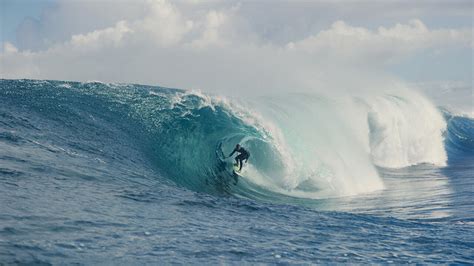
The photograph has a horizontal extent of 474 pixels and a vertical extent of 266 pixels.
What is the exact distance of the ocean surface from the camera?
6709 millimetres

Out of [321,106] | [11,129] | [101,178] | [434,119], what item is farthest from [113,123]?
[434,119]

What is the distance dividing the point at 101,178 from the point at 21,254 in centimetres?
445

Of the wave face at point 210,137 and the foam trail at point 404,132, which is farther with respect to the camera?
the foam trail at point 404,132

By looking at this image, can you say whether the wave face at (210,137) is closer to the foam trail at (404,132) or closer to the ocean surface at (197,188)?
the ocean surface at (197,188)

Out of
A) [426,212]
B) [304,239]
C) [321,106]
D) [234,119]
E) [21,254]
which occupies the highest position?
[321,106]

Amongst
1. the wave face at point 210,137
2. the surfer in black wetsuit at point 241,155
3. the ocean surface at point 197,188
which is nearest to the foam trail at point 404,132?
the ocean surface at point 197,188

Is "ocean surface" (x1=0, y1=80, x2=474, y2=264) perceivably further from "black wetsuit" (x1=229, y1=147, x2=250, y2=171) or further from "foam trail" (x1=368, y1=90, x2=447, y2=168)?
"foam trail" (x1=368, y1=90, x2=447, y2=168)

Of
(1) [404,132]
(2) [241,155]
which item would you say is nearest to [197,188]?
(2) [241,155]

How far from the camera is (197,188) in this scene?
40.4 feet

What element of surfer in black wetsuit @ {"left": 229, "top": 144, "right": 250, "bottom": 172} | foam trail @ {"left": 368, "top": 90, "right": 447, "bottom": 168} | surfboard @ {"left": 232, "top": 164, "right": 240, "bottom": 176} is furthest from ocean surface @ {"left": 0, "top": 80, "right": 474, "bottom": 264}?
foam trail @ {"left": 368, "top": 90, "right": 447, "bottom": 168}

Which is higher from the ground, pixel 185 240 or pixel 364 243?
pixel 364 243

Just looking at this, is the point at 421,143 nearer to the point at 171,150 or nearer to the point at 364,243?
the point at 171,150

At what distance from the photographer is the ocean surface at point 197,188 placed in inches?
264

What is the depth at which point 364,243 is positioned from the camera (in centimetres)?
791
